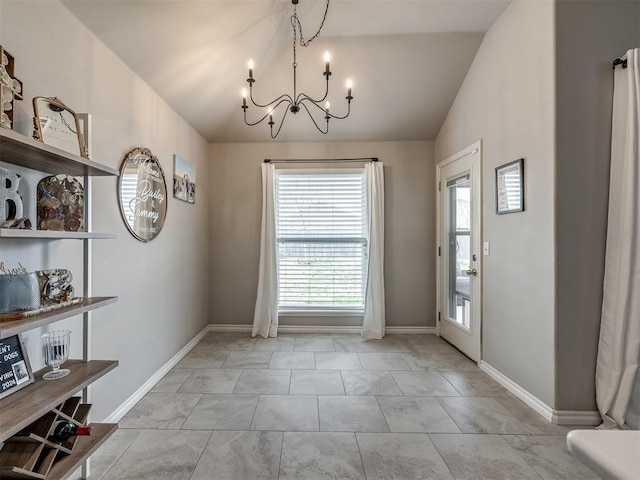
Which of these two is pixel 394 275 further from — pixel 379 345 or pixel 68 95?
pixel 68 95

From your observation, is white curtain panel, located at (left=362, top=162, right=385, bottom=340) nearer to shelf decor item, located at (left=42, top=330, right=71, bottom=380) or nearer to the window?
the window

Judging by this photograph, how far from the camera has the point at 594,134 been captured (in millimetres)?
2014

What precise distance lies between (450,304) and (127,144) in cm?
359

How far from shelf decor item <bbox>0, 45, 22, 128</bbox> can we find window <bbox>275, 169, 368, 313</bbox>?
273 cm

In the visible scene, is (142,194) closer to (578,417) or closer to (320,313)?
(320,313)

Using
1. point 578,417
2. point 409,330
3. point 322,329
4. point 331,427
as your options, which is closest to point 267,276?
point 322,329

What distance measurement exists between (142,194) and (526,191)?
2.97m

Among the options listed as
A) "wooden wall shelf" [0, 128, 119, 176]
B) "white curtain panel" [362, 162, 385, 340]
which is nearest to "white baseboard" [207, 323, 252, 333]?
"white curtain panel" [362, 162, 385, 340]

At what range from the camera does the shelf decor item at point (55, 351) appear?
52.1 inches

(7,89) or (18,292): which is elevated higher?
(7,89)

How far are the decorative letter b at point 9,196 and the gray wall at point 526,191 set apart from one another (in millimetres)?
2911

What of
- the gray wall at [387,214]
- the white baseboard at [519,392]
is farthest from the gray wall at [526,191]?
the gray wall at [387,214]

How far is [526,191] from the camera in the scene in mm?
2291

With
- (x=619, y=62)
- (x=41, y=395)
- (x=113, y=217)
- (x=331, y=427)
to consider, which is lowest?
(x=331, y=427)
